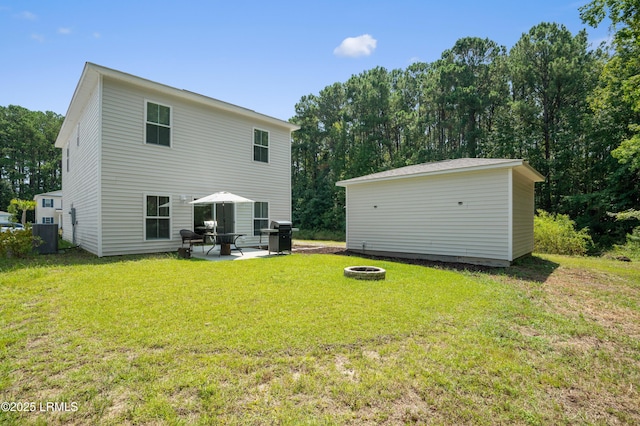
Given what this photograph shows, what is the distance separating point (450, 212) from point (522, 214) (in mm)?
2501

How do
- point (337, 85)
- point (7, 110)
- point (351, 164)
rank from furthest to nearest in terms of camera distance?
point (7, 110) < point (337, 85) < point (351, 164)

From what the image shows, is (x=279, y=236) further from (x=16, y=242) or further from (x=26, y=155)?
(x=26, y=155)

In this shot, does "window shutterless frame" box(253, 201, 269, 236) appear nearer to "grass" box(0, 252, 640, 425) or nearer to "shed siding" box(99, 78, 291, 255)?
"shed siding" box(99, 78, 291, 255)

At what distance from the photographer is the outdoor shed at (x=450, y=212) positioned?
847cm

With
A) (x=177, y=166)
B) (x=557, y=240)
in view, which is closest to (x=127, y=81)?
(x=177, y=166)

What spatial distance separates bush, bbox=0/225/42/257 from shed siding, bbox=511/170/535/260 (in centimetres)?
1372

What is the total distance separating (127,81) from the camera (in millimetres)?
9086

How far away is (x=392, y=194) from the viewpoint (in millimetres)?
10859

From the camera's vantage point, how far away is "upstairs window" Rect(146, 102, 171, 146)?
9828 mm

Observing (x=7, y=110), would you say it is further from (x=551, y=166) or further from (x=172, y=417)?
(x=551, y=166)

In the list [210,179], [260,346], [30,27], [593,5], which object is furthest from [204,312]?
[593,5]

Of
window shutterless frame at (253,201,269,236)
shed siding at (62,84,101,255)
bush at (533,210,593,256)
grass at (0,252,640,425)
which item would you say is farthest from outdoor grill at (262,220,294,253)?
bush at (533,210,593,256)

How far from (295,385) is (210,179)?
9.97 metres

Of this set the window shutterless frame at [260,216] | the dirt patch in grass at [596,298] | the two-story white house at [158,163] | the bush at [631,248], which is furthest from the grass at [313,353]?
the bush at [631,248]
